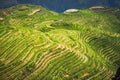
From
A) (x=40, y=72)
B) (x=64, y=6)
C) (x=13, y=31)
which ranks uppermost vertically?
(x=13, y=31)


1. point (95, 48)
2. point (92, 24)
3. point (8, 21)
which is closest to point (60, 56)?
point (95, 48)

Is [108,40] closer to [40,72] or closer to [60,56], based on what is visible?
[60,56]

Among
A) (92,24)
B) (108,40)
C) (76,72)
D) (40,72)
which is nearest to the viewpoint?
(40,72)

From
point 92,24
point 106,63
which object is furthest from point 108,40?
point 92,24

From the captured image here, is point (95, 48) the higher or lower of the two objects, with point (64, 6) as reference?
higher

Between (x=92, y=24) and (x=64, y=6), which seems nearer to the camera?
(x=92, y=24)

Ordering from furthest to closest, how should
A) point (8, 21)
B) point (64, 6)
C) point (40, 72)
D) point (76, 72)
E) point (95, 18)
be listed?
point (64, 6) → point (95, 18) → point (8, 21) → point (76, 72) → point (40, 72)

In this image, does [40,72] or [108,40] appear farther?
[108,40]

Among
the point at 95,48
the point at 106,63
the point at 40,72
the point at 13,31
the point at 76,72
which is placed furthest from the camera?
the point at 95,48

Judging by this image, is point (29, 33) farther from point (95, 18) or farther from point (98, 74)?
point (95, 18)
